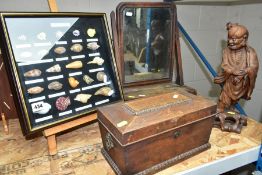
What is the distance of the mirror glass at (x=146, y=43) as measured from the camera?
106cm

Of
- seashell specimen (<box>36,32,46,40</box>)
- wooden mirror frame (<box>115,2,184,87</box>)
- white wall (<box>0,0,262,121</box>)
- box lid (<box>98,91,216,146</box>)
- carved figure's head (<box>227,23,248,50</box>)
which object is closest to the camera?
box lid (<box>98,91,216,146</box>)

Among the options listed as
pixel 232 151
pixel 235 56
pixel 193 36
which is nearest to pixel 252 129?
pixel 232 151

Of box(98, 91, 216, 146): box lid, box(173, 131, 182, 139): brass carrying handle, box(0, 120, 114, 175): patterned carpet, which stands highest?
box(98, 91, 216, 146): box lid

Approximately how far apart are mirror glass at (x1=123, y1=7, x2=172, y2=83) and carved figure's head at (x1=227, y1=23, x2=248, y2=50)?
0.35 metres

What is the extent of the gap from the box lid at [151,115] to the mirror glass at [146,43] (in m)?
0.35

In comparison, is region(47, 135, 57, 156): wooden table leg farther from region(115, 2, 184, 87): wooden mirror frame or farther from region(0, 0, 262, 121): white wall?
region(0, 0, 262, 121): white wall

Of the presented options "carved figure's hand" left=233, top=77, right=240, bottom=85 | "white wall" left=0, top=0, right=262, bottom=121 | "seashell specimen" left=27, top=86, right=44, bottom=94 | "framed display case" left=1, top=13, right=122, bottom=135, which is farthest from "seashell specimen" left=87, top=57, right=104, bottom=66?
"carved figure's hand" left=233, top=77, right=240, bottom=85

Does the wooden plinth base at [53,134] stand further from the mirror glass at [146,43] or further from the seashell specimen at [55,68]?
the mirror glass at [146,43]

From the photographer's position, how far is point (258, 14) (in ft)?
4.36

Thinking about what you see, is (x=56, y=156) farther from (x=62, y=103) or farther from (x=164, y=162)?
(x=164, y=162)

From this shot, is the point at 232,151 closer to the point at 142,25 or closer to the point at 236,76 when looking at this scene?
the point at 236,76

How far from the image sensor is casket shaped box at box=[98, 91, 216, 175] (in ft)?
2.04

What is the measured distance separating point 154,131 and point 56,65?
396mm

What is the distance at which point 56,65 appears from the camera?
2.47ft
